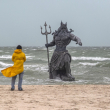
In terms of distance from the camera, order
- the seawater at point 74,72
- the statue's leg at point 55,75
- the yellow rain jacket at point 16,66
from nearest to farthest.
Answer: the yellow rain jacket at point 16,66 < the statue's leg at point 55,75 < the seawater at point 74,72

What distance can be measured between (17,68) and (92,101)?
94.3 inches

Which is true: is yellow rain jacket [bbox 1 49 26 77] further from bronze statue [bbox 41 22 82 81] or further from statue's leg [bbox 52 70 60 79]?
statue's leg [bbox 52 70 60 79]

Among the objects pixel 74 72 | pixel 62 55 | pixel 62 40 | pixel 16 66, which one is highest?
pixel 62 40

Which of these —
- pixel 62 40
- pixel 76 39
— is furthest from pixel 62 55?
pixel 76 39

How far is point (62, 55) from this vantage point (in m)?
9.90

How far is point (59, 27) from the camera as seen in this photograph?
10352mm

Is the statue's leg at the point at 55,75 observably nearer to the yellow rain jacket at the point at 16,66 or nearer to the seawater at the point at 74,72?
the seawater at the point at 74,72

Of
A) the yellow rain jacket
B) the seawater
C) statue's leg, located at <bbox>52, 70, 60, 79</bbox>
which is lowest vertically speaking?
the seawater

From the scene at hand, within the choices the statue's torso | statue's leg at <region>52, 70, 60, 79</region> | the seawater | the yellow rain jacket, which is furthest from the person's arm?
the yellow rain jacket

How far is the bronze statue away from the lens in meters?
9.91

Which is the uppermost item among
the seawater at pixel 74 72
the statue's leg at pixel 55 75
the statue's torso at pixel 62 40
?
the statue's torso at pixel 62 40

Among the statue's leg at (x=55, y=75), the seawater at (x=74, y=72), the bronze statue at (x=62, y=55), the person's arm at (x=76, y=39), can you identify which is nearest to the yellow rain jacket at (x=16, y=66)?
the person's arm at (x=76, y=39)

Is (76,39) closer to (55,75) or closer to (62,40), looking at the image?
(62,40)

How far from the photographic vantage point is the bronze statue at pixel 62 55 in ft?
32.5
